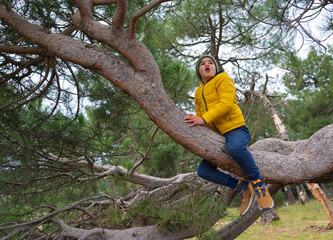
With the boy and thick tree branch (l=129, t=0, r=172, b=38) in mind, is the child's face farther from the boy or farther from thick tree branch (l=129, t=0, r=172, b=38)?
thick tree branch (l=129, t=0, r=172, b=38)

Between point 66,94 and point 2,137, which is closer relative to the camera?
point 2,137

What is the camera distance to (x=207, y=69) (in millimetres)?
1884

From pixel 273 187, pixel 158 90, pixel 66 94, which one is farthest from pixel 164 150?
pixel 158 90

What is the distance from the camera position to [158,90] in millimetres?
1723

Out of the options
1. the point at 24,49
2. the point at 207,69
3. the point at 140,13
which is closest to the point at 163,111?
the point at 207,69

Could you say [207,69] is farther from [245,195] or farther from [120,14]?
[245,195]

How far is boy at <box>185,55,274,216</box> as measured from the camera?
5.17 feet

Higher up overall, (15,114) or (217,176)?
(15,114)

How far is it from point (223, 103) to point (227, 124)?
15 centimetres

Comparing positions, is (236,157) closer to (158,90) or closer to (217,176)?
(217,176)

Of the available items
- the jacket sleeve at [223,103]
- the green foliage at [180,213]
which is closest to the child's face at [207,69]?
the jacket sleeve at [223,103]

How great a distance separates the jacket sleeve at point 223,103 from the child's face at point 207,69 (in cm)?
16

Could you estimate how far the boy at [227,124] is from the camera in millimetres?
1576

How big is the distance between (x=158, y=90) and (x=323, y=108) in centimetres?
1024
